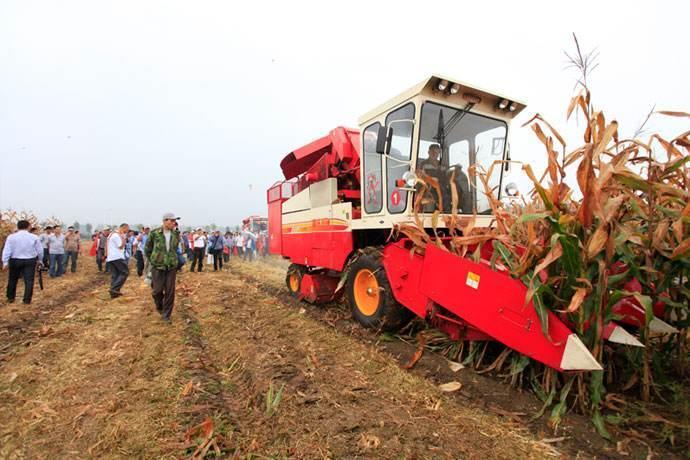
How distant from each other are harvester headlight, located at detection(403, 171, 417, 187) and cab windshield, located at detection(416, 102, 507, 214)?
0.96 ft

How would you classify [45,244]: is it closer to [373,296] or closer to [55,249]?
[55,249]

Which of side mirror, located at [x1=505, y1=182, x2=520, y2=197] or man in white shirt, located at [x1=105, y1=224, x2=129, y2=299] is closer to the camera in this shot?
side mirror, located at [x1=505, y1=182, x2=520, y2=197]

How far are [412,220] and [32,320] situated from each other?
6452 mm

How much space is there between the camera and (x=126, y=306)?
6680 mm

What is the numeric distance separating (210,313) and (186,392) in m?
3.18

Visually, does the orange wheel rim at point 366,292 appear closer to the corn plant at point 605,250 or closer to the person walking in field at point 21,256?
the corn plant at point 605,250

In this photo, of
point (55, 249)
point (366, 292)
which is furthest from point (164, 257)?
point (55, 249)

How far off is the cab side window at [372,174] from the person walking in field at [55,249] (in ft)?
37.3

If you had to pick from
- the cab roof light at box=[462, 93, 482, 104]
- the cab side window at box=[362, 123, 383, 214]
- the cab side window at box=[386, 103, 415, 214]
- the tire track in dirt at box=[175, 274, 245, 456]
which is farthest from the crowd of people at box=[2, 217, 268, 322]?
the cab roof light at box=[462, 93, 482, 104]

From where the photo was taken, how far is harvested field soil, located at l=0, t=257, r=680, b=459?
2.26 meters

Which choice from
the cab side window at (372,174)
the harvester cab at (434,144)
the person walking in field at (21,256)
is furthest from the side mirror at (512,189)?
the person walking in field at (21,256)

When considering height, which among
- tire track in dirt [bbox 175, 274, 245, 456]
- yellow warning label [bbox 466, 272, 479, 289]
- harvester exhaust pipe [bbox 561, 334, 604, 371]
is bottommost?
tire track in dirt [bbox 175, 274, 245, 456]

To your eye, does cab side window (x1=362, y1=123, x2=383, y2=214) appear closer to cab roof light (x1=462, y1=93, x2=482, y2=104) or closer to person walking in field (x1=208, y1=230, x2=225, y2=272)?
cab roof light (x1=462, y1=93, x2=482, y2=104)

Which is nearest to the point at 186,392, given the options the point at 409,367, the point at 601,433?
the point at 409,367
